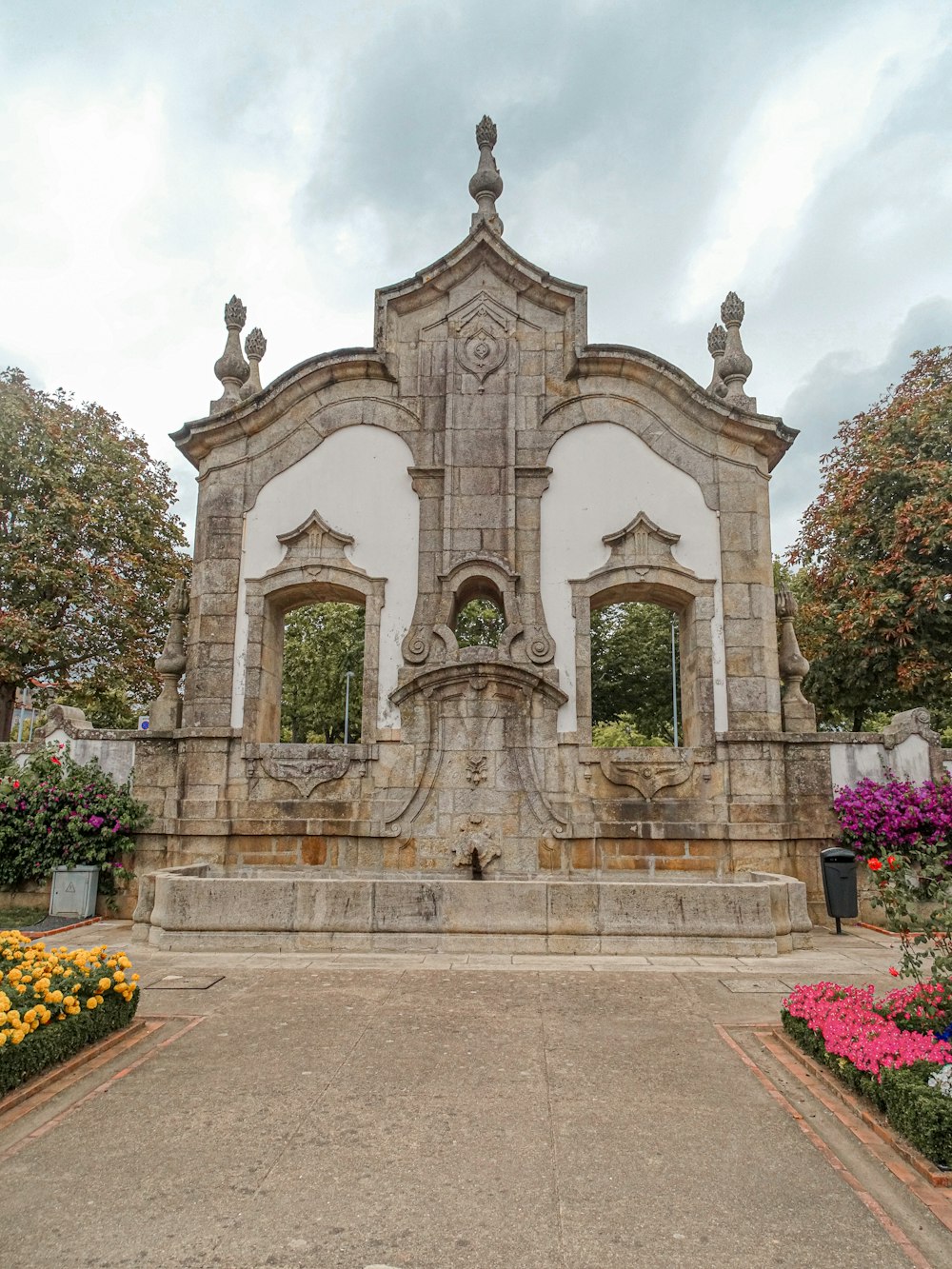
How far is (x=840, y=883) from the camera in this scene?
1064 cm

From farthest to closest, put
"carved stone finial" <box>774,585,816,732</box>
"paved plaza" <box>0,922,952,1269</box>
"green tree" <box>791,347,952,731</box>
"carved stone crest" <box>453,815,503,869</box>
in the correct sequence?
"green tree" <box>791,347,952,731</box>
"carved stone finial" <box>774,585,816,732</box>
"carved stone crest" <box>453,815,503,869</box>
"paved plaza" <box>0,922,952,1269</box>

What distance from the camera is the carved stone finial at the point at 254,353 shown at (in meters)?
Answer: 13.6

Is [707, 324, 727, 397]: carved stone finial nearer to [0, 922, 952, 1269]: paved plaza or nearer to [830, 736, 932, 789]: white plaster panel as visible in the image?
[830, 736, 932, 789]: white plaster panel

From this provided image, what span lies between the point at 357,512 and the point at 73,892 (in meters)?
6.32

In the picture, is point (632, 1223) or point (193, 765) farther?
point (193, 765)

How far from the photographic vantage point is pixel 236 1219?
140 inches

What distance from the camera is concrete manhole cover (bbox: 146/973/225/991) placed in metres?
7.48

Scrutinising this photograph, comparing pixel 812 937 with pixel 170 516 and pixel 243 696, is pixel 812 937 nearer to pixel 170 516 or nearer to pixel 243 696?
pixel 243 696

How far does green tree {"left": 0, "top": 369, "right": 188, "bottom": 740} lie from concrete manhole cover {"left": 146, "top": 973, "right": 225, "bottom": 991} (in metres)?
11.4

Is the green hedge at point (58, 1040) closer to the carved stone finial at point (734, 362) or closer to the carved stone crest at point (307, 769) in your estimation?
the carved stone crest at point (307, 769)

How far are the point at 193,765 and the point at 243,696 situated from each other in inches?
44.5

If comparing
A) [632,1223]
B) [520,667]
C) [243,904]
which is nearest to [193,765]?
[243,904]

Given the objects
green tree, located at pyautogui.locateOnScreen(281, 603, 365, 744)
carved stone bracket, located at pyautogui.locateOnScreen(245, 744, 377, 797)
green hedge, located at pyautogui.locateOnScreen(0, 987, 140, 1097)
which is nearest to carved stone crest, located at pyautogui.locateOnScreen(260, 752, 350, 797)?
carved stone bracket, located at pyautogui.locateOnScreen(245, 744, 377, 797)

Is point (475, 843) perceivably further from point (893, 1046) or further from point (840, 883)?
point (893, 1046)
